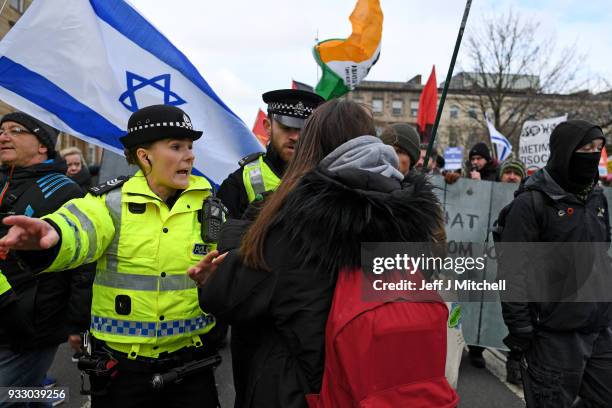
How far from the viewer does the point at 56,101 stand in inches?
117

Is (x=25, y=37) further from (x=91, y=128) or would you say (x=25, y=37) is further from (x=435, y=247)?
(x=435, y=247)

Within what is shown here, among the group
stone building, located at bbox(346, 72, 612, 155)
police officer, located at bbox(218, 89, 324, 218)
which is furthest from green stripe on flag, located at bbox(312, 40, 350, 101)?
police officer, located at bbox(218, 89, 324, 218)

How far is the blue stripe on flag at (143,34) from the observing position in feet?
10.4

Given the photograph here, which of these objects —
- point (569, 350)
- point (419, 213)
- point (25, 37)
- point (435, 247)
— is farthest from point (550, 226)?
point (25, 37)

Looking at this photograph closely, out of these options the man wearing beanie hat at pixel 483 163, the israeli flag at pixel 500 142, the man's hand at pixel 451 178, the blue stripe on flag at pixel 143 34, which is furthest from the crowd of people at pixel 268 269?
the israeli flag at pixel 500 142

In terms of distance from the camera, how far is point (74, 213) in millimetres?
1914

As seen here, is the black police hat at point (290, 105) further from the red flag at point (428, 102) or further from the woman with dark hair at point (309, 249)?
the red flag at point (428, 102)

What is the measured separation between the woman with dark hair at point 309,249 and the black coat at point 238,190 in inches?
46.5

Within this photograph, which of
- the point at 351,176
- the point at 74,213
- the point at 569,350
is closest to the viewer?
the point at 351,176

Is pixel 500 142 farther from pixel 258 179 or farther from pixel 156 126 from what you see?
pixel 156 126

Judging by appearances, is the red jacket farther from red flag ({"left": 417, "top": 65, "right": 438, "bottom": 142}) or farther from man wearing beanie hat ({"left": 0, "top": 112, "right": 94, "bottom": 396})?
red flag ({"left": 417, "top": 65, "right": 438, "bottom": 142})

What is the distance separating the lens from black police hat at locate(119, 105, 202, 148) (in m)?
2.21

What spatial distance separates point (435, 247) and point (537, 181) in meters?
1.61

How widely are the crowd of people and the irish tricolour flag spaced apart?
57.5 inches
